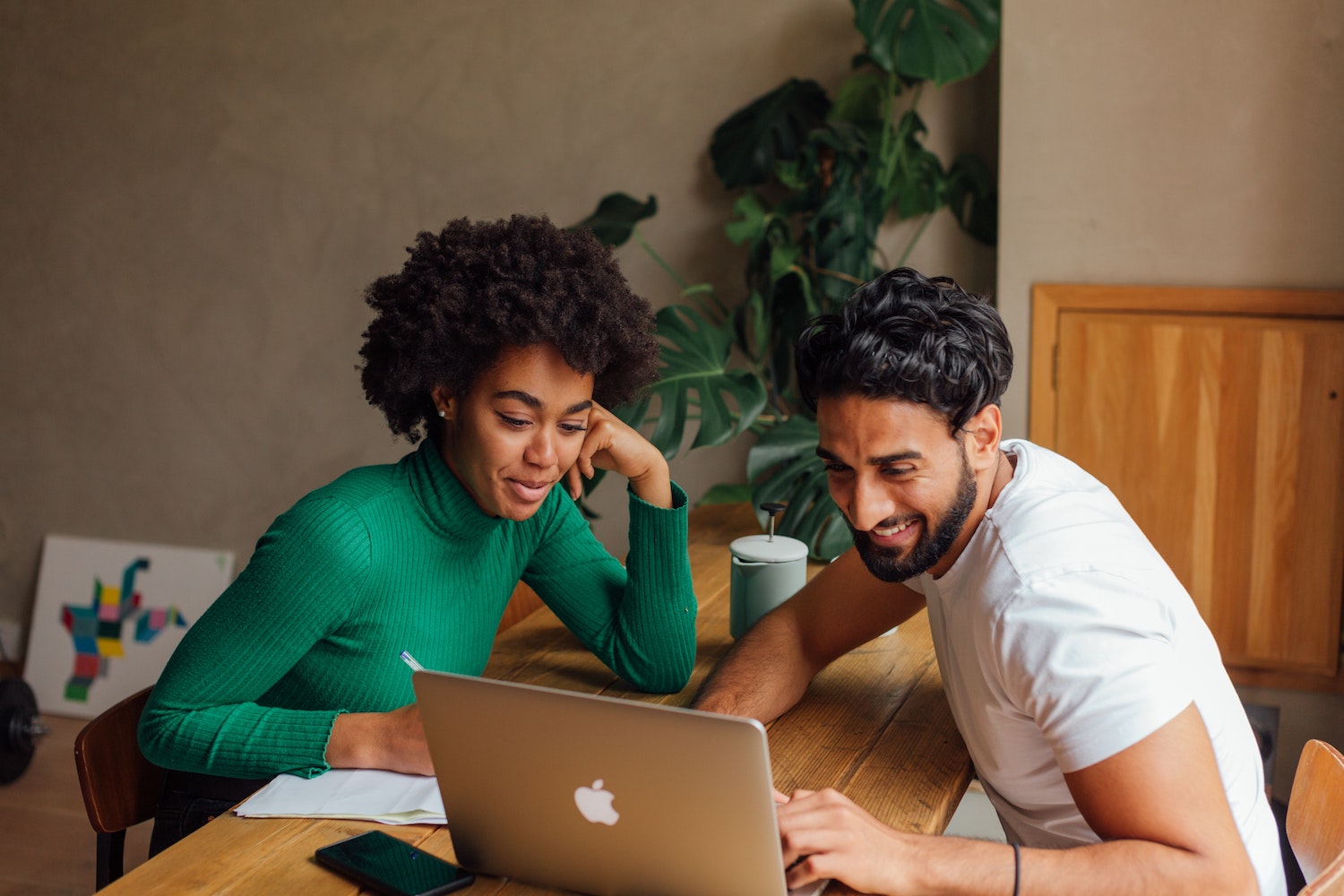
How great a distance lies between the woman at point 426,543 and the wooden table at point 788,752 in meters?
0.10

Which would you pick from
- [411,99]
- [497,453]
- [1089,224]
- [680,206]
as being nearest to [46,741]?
Result: [411,99]

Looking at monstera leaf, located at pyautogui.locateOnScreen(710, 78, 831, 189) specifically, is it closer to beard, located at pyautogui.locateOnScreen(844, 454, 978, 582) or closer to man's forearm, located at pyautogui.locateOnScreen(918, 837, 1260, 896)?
beard, located at pyautogui.locateOnScreen(844, 454, 978, 582)

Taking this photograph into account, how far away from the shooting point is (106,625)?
12.4 ft

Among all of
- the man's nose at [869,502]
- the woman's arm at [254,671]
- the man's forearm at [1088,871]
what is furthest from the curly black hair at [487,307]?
the man's forearm at [1088,871]

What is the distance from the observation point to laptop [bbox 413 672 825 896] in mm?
1017

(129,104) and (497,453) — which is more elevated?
(129,104)

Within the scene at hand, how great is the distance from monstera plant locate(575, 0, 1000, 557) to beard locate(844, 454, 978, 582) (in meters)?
1.07

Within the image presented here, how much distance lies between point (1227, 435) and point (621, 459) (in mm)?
1591

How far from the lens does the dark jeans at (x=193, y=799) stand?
4.84ft

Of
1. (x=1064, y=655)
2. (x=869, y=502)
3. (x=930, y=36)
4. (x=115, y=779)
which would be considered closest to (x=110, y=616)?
(x=115, y=779)

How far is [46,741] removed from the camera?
11.6 feet

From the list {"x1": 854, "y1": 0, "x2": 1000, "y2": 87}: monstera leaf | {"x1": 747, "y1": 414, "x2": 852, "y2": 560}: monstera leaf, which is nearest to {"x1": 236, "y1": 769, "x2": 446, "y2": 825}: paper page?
{"x1": 747, "y1": 414, "x2": 852, "y2": 560}: monstera leaf

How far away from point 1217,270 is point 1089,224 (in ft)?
0.94

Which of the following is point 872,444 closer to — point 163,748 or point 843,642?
point 843,642
